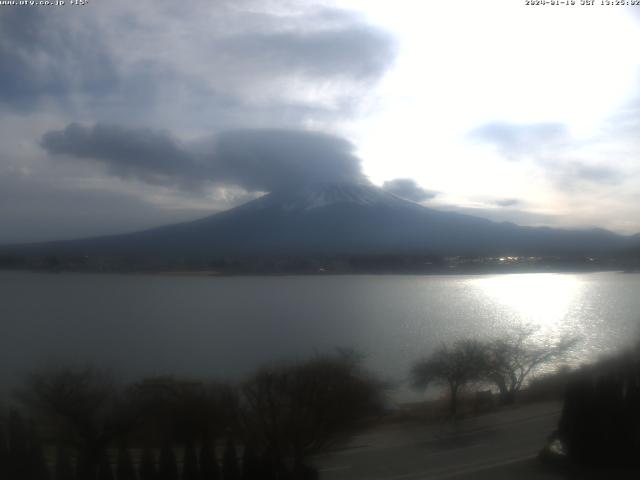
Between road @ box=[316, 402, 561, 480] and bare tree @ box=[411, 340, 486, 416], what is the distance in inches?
12.7

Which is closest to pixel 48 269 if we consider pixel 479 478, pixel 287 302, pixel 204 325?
pixel 204 325

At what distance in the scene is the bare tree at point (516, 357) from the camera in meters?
4.21

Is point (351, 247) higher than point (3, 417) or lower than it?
higher

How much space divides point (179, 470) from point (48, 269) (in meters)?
4.33

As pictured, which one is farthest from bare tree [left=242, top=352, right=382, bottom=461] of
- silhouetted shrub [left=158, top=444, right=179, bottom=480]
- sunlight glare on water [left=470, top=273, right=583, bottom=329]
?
sunlight glare on water [left=470, top=273, right=583, bottom=329]

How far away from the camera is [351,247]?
1118 centimetres

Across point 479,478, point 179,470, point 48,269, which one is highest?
point 48,269

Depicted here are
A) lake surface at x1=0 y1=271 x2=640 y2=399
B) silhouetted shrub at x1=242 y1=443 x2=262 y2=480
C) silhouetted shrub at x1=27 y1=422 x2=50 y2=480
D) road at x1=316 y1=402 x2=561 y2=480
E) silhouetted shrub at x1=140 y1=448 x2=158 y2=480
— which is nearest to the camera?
silhouetted shrub at x1=27 y1=422 x2=50 y2=480

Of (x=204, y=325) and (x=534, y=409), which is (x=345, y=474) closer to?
(x=534, y=409)

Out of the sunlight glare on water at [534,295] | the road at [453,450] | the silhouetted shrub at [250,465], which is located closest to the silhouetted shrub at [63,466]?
the silhouetted shrub at [250,465]

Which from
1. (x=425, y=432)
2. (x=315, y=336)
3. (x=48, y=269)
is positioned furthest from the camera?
(x=48, y=269)

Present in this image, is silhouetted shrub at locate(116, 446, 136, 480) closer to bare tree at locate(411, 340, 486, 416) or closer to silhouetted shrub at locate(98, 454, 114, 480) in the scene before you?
silhouetted shrub at locate(98, 454, 114, 480)

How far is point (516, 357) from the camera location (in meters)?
4.50

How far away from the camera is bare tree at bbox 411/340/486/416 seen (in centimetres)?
412
